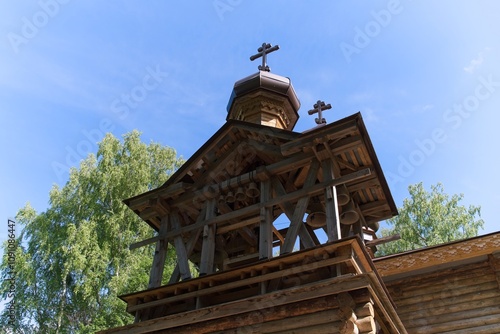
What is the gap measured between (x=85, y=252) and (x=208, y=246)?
1199 centimetres

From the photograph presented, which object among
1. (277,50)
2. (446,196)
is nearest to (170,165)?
(277,50)

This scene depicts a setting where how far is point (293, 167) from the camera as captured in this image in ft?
30.0

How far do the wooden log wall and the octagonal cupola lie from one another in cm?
575

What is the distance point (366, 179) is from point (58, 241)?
15245 mm

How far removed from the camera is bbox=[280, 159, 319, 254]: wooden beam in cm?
793

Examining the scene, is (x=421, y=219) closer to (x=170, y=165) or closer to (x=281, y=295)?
(x=170, y=165)

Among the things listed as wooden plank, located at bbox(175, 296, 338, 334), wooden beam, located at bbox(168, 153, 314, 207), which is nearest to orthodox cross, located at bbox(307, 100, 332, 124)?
wooden beam, located at bbox(168, 153, 314, 207)

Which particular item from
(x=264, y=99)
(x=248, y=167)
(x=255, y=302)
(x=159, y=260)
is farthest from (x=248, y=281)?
(x=264, y=99)

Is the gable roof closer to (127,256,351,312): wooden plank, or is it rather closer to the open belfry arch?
the open belfry arch

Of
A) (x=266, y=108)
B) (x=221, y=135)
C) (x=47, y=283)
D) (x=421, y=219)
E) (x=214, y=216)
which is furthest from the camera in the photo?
(x=421, y=219)

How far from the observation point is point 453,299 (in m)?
9.49

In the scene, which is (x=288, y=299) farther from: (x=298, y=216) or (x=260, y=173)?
(x=260, y=173)

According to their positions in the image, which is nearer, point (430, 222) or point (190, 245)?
point (190, 245)

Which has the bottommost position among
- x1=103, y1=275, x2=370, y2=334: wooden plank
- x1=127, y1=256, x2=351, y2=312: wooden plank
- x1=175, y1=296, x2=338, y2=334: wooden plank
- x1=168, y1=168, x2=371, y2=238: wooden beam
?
x1=175, y1=296, x2=338, y2=334: wooden plank
